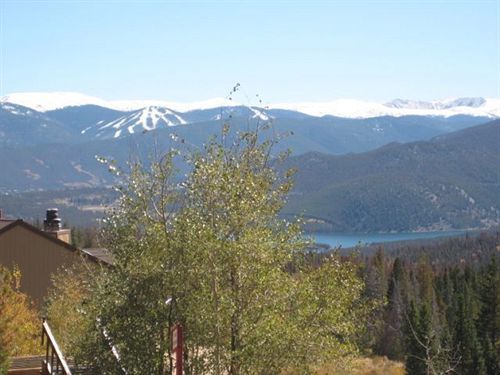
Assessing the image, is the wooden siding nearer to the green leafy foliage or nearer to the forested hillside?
the forested hillside

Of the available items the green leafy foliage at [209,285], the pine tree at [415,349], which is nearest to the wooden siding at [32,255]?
the pine tree at [415,349]

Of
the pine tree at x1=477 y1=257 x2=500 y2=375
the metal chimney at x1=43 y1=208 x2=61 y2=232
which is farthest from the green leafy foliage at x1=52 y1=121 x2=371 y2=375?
the pine tree at x1=477 y1=257 x2=500 y2=375

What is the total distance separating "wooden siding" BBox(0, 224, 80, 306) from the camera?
53125 millimetres

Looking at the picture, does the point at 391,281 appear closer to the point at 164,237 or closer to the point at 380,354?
the point at 380,354

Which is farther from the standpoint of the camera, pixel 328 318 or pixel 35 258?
pixel 35 258

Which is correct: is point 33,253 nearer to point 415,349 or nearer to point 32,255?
point 32,255

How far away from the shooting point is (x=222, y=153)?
62.7 ft

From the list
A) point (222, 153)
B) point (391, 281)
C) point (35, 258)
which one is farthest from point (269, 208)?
point (391, 281)

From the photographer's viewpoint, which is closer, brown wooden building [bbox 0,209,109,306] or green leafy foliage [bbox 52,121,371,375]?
green leafy foliage [bbox 52,121,371,375]

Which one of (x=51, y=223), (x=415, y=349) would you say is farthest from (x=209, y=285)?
(x=415, y=349)

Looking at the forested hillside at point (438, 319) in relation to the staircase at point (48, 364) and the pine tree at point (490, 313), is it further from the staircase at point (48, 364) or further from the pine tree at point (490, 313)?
the staircase at point (48, 364)

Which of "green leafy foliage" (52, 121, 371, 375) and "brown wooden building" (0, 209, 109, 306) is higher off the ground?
"green leafy foliage" (52, 121, 371, 375)

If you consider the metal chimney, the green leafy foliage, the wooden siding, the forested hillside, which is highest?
the green leafy foliage

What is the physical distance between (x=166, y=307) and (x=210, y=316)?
1086 millimetres
